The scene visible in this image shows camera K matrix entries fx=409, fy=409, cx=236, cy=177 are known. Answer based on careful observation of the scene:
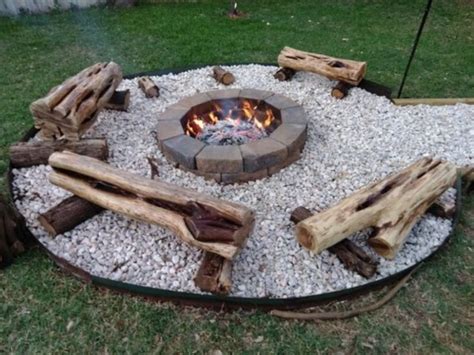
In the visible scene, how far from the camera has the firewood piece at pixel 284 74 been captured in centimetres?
550

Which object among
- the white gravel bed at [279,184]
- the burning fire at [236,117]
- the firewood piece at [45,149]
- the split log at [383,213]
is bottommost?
the white gravel bed at [279,184]

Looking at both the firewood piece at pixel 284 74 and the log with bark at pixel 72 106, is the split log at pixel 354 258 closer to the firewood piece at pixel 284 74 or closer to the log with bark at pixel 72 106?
the log with bark at pixel 72 106

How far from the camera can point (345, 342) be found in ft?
8.79

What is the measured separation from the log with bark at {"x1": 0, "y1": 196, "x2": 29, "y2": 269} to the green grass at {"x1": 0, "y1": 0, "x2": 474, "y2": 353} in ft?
0.31

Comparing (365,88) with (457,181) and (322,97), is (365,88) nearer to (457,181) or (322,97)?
(322,97)

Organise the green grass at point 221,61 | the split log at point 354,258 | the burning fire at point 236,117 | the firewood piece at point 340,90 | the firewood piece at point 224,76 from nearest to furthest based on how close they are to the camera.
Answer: the green grass at point 221,61 → the split log at point 354,258 → the burning fire at point 236,117 → the firewood piece at point 340,90 → the firewood piece at point 224,76

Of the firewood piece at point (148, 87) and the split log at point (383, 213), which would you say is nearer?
the split log at point (383, 213)

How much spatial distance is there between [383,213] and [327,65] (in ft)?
8.89

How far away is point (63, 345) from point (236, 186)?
1914 millimetres

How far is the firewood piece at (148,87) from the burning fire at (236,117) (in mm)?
848

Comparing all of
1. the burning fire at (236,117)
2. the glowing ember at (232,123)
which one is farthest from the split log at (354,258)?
the burning fire at (236,117)

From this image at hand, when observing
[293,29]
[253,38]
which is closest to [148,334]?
[253,38]

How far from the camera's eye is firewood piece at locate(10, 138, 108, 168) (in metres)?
3.96

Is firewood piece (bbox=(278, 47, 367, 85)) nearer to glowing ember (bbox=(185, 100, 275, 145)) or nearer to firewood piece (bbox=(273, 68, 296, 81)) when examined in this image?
firewood piece (bbox=(273, 68, 296, 81))
